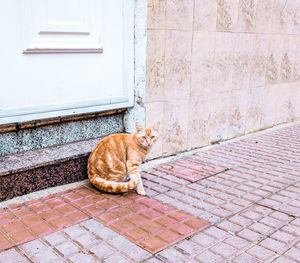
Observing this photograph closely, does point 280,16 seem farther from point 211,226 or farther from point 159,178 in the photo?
point 211,226

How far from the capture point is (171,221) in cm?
296

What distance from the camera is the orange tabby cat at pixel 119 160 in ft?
11.0

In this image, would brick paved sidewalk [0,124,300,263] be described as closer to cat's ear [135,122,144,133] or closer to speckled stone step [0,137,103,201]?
speckled stone step [0,137,103,201]

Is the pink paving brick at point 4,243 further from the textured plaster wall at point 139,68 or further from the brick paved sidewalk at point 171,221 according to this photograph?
the textured plaster wall at point 139,68

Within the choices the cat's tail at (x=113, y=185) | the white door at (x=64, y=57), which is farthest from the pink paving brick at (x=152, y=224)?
the white door at (x=64, y=57)

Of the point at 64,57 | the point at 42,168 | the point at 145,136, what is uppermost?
the point at 64,57

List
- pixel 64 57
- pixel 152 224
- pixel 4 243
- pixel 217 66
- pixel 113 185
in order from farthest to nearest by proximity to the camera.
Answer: pixel 217 66 → pixel 64 57 → pixel 113 185 → pixel 152 224 → pixel 4 243

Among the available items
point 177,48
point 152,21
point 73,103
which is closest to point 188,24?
point 177,48

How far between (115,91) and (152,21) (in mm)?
983

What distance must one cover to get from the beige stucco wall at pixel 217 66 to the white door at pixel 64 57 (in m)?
0.39

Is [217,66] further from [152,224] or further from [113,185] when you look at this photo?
[152,224]

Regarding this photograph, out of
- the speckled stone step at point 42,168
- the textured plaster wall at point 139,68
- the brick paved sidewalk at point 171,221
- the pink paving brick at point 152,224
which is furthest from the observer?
the textured plaster wall at point 139,68

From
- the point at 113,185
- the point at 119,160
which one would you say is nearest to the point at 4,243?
the point at 113,185

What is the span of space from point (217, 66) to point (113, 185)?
2.72 meters
